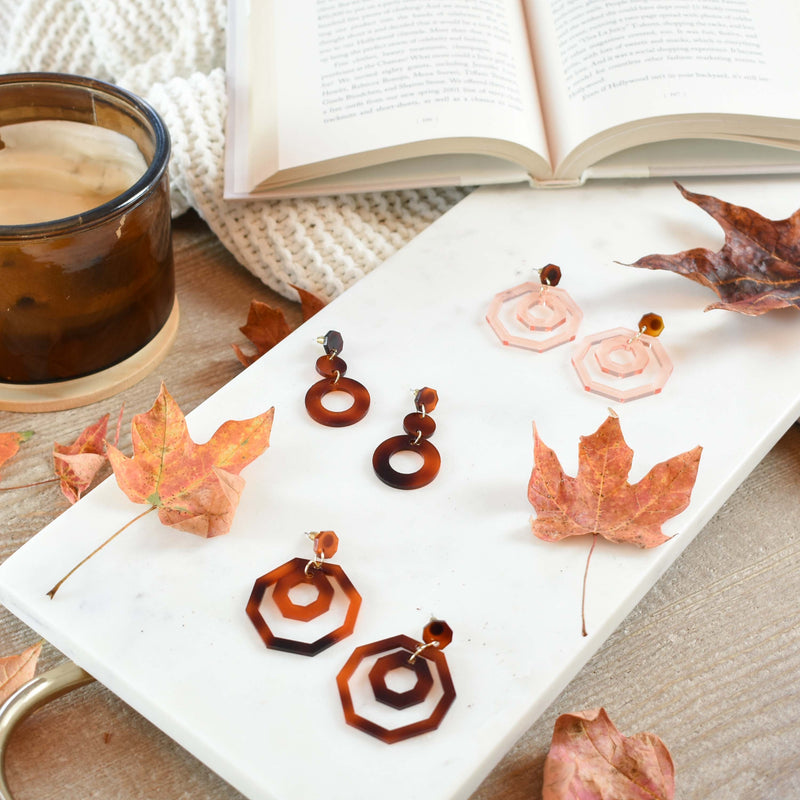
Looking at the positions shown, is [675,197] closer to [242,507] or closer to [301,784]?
[242,507]

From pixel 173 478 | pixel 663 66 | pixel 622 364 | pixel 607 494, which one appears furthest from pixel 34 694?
pixel 663 66

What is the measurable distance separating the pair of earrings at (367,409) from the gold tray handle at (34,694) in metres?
0.26

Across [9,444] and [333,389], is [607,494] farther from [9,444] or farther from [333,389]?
[9,444]

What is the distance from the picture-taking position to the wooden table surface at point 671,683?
64cm

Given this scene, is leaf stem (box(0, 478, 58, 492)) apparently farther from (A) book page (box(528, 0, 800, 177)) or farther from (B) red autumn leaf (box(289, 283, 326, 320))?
(A) book page (box(528, 0, 800, 177))

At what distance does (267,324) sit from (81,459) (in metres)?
0.23

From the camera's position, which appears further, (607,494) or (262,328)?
(262,328)

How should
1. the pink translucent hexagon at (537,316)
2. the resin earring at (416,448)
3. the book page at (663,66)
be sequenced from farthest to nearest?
the book page at (663,66)
the pink translucent hexagon at (537,316)
the resin earring at (416,448)

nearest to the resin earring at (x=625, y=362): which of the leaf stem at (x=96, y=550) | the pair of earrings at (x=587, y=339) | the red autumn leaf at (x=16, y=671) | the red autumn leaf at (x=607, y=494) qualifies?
the pair of earrings at (x=587, y=339)

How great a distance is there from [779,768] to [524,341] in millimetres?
391

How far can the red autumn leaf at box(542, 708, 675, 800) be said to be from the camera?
0.61 meters

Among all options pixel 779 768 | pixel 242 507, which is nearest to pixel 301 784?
pixel 242 507

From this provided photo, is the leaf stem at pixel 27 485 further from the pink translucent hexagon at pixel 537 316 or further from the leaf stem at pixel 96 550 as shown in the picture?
the pink translucent hexagon at pixel 537 316

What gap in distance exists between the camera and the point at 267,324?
3.03ft
